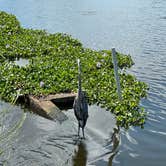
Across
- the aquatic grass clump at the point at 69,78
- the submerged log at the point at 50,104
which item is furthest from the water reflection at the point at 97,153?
the submerged log at the point at 50,104

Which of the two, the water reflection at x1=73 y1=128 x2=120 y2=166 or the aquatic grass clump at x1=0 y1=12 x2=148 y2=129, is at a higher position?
the aquatic grass clump at x1=0 y1=12 x2=148 y2=129

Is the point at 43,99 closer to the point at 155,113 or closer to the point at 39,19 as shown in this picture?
the point at 155,113

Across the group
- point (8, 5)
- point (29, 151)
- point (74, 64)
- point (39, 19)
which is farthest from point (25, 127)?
point (8, 5)

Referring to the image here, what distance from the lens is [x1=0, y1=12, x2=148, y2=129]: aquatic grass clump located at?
11.5 metres

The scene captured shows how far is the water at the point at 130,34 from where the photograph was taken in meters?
9.47

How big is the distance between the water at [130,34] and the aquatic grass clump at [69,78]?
55cm

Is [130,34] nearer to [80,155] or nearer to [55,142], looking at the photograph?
[55,142]

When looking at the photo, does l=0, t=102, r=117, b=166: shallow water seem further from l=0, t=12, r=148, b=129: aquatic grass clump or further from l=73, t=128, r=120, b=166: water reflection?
l=0, t=12, r=148, b=129: aquatic grass clump

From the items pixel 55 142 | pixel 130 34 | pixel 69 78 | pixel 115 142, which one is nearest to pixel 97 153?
pixel 115 142

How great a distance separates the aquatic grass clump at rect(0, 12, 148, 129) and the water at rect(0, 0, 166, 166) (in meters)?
0.55

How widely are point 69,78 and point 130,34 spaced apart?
11603mm

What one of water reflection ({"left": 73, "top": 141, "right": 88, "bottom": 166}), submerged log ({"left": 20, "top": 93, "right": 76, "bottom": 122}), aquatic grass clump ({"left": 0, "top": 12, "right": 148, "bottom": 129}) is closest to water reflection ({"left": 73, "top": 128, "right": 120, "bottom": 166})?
water reflection ({"left": 73, "top": 141, "right": 88, "bottom": 166})

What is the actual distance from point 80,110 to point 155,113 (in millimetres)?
2971

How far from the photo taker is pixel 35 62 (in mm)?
15516
